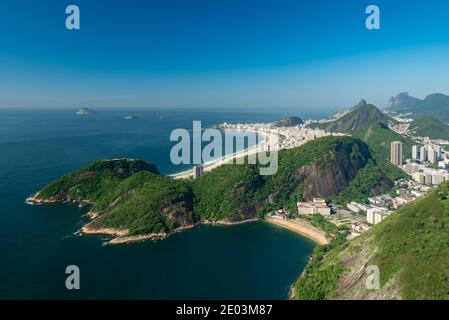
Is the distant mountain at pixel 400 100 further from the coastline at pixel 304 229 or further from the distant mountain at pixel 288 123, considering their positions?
the coastline at pixel 304 229

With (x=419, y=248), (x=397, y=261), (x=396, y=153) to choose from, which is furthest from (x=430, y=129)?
(x=397, y=261)

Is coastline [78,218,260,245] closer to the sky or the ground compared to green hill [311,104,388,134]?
closer to the ground

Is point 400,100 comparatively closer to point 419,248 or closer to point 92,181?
point 92,181

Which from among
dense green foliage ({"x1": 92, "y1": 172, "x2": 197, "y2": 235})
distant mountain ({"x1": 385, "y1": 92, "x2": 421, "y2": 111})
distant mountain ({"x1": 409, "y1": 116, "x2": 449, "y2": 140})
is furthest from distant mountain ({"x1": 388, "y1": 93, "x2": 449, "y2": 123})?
dense green foliage ({"x1": 92, "y1": 172, "x2": 197, "y2": 235})

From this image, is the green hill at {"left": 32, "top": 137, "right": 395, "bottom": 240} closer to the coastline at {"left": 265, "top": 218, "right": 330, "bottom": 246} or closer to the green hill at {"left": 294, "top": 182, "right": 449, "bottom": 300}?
the coastline at {"left": 265, "top": 218, "right": 330, "bottom": 246}
